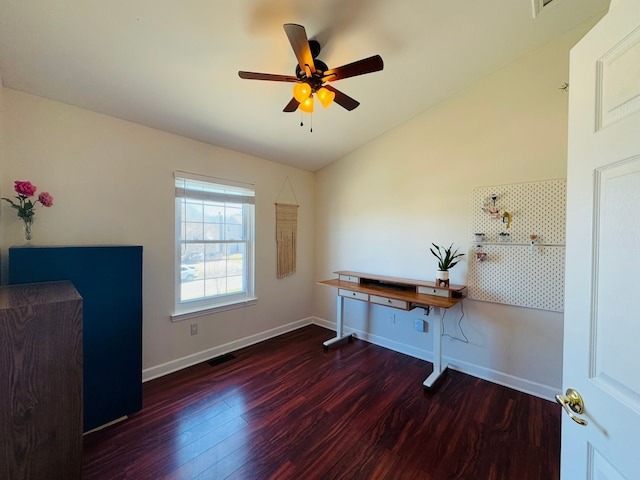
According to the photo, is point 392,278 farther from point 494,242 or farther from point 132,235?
point 132,235

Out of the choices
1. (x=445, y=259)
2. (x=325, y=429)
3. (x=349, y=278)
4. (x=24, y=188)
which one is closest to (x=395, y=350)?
(x=349, y=278)

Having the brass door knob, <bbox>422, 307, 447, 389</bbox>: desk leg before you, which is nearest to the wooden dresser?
the brass door knob

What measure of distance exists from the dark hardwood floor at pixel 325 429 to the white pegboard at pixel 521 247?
3.05ft

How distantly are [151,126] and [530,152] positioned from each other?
11.9ft

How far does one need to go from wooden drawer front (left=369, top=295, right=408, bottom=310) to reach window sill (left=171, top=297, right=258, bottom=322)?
1.57 meters

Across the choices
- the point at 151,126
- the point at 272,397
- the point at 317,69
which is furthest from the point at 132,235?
the point at 317,69

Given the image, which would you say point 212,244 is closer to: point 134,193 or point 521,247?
point 134,193

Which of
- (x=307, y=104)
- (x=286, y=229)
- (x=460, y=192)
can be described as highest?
(x=307, y=104)

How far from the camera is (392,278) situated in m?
3.18

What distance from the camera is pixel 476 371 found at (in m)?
2.72

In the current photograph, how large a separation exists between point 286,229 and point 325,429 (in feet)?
8.23

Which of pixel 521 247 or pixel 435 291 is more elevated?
pixel 521 247

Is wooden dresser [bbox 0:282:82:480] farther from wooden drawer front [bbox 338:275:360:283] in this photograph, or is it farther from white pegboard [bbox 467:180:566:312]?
white pegboard [bbox 467:180:566:312]

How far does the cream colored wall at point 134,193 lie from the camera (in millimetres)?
1963
